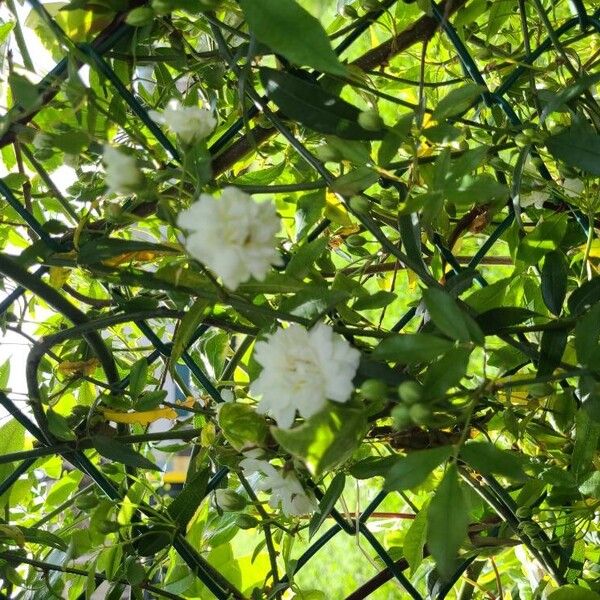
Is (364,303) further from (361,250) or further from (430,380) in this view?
(361,250)

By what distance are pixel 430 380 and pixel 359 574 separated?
118cm

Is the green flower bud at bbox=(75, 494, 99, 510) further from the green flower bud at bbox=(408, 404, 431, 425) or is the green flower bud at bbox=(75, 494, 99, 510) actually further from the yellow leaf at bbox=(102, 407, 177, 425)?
the green flower bud at bbox=(408, 404, 431, 425)

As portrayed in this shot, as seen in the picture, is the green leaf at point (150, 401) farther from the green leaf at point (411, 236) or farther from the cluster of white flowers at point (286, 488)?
the green leaf at point (411, 236)

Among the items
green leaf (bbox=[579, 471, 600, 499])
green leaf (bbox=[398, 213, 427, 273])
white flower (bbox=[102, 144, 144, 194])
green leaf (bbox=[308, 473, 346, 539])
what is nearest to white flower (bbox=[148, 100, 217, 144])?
white flower (bbox=[102, 144, 144, 194])

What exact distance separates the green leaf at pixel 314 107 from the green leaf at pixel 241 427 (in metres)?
0.20

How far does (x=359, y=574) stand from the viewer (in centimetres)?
160

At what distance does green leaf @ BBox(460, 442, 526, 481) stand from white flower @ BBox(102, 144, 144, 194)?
9.2 inches

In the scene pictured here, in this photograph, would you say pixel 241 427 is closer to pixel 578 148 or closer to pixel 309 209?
pixel 309 209

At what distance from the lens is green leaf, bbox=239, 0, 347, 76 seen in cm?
47

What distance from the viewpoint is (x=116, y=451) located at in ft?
2.18

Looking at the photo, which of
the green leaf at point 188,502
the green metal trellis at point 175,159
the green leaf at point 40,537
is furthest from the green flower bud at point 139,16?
the green leaf at point 40,537

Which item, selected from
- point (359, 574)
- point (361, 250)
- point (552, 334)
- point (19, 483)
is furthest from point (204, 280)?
point (359, 574)

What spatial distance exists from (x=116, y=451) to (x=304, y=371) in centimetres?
25

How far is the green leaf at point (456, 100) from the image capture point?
23.3 inches
